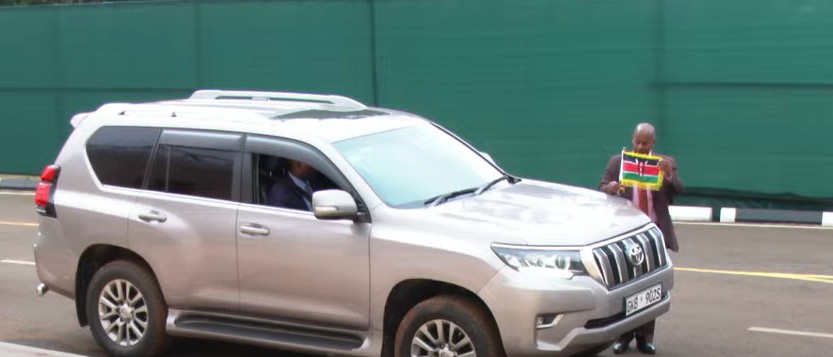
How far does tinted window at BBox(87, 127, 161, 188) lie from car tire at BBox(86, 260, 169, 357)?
0.60 metres

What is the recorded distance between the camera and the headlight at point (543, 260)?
629 centimetres

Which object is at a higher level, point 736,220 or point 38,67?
point 38,67

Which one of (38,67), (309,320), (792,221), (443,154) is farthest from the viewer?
(38,67)

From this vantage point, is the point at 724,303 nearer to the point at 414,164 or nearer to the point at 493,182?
the point at 493,182

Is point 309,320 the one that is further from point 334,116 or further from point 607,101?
point 607,101

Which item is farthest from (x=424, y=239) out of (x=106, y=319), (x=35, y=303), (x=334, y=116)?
(x=35, y=303)

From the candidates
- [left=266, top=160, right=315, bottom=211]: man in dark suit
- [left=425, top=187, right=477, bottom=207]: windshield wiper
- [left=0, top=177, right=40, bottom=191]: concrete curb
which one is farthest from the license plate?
[left=0, top=177, right=40, bottom=191]: concrete curb

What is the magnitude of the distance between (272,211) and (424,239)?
46.3 inches

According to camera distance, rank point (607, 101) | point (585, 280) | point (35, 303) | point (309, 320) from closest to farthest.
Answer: point (585, 280) → point (309, 320) → point (35, 303) → point (607, 101)

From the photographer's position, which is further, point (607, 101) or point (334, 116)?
point (607, 101)

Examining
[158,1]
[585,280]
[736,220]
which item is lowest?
[736,220]

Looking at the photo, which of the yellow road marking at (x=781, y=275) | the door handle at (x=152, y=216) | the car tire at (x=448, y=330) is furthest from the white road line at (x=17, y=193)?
the car tire at (x=448, y=330)

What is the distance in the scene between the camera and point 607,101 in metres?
15.8

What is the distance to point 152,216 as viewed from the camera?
768 centimetres
